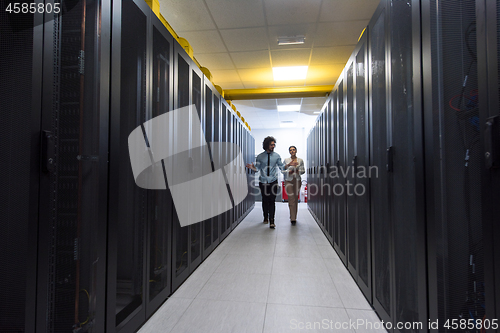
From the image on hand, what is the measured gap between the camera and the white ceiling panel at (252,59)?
3.74m

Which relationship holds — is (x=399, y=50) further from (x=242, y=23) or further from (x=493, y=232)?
(x=242, y=23)

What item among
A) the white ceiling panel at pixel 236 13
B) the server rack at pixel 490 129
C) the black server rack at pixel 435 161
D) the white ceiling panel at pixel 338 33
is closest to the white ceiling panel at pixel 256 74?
the white ceiling panel at pixel 338 33

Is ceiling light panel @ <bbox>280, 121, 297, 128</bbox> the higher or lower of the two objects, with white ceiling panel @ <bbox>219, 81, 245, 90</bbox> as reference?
lower

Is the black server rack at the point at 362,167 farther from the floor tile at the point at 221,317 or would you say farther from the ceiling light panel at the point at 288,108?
the ceiling light panel at the point at 288,108

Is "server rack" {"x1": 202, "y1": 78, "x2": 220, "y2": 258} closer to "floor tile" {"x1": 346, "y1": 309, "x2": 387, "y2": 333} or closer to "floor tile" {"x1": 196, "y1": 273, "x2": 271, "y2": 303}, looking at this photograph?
"floor tile" {"x1": 196, "y1": 273, "x2": 271, "y2": 303}

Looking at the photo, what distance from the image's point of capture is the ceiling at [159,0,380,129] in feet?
8.79

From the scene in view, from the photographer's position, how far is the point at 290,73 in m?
4.49

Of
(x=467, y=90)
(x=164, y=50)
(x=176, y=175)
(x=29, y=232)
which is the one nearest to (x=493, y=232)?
(x=467, y=90)

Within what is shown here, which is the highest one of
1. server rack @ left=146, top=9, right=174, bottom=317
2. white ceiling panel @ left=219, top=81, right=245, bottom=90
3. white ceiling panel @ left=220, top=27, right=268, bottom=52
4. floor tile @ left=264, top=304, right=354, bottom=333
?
white ceiling panel @ left=219, top=81, right=245, bottom=90

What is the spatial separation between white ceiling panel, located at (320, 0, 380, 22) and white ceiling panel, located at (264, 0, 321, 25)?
3.8 inches

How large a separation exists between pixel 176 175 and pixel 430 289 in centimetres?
168

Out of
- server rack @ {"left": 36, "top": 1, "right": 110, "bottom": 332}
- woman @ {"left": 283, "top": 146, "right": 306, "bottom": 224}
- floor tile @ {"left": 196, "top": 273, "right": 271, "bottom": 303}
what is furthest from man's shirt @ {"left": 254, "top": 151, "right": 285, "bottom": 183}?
server rack @ {"left": 36, "top": 1, "right": 110, "bottom": 332}

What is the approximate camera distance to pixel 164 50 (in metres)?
1.78

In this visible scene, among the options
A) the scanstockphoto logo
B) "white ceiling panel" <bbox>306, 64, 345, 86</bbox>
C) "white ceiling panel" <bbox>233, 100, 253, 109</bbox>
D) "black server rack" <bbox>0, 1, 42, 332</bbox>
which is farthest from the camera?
"white ceiling panel" <bbox>233, 100, 253, 109</bbox>
